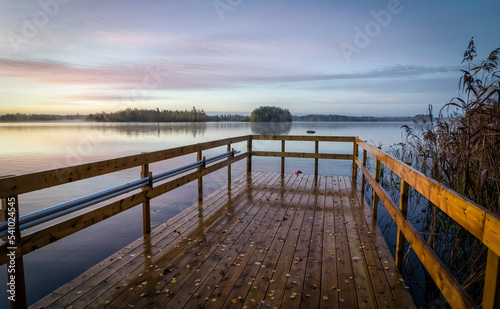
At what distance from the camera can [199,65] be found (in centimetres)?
2012

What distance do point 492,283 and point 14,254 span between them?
106 inches

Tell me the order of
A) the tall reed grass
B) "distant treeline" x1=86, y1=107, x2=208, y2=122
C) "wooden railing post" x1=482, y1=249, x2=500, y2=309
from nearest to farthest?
"wooden railing post" x1=482, y1=249, x2=500, y2=309
the tall reed grass
"distant treeline" x1=86, y1=107, x2=208, y2=122

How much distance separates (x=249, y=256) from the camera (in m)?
3.09

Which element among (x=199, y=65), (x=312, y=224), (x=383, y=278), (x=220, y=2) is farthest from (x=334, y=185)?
(x=199, y=65)

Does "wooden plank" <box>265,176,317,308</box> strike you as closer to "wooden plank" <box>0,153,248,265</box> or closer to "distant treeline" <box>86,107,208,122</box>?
"wooden plank" <box>0,153,248,265</box>

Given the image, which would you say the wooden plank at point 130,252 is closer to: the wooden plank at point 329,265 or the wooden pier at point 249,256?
the wooden pier at point 249,256

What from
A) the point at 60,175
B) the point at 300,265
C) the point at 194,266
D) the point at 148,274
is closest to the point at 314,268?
the point at 300,265

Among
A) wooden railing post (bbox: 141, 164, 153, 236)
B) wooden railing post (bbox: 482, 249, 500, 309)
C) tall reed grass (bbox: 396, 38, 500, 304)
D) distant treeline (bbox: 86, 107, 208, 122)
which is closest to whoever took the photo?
wooden railing post (bbox: 482, 249, 500, 309)

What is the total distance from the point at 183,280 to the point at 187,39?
14340mm

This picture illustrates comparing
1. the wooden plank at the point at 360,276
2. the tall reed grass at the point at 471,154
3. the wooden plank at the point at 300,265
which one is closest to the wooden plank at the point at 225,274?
the wooden plank at the point at 300,265

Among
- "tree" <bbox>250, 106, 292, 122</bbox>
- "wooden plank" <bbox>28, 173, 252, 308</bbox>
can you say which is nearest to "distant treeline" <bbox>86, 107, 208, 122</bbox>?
"tree" <bbox>250, 106, 292, 122</bbox>

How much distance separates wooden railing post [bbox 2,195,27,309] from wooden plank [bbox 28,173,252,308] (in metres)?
0.19

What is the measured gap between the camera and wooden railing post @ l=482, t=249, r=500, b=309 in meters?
1.15

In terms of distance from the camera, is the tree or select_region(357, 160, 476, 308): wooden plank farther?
the tree
